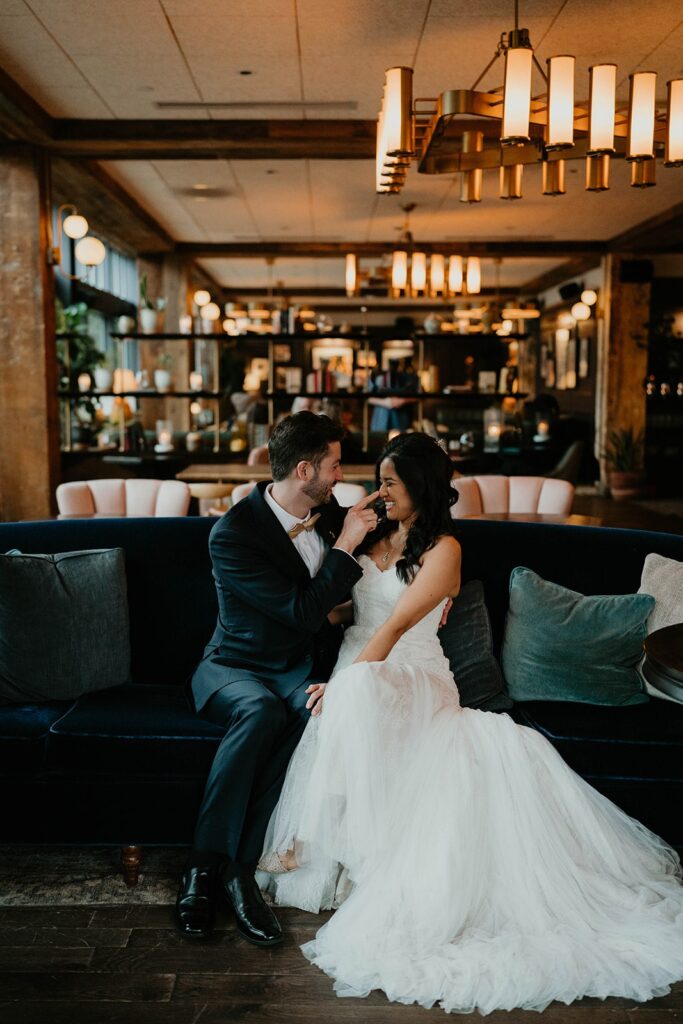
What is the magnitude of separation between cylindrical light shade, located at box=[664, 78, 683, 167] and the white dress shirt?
7.73 ft

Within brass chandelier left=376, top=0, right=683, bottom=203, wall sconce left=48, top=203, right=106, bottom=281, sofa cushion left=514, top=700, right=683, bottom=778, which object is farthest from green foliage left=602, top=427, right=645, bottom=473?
sofa cushion left=514, top=700, right=683, bottom=778

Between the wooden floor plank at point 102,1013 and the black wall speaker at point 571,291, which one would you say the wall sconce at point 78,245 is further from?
the black wall speaker at point 571,291

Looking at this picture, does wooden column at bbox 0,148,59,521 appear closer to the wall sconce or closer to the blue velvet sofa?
the wall sconce

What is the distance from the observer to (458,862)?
2.42 m

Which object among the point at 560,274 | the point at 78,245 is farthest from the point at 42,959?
the point at 560,274

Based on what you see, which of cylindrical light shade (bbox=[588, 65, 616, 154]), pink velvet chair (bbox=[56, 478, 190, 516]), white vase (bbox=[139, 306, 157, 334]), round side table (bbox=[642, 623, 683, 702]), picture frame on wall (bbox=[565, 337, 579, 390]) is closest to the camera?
round side table (bbox=[642, 623, 683, 702])

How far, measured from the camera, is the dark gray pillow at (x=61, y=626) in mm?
3008

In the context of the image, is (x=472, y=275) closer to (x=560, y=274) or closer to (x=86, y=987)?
(x=560, y=274)

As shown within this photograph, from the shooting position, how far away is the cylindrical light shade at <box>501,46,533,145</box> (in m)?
3.79

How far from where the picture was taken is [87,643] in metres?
3.11

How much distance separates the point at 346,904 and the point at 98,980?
646 mm

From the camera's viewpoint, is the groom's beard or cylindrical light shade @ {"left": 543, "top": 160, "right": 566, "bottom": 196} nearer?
the groom's beard

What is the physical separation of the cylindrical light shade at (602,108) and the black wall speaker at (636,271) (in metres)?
9.74

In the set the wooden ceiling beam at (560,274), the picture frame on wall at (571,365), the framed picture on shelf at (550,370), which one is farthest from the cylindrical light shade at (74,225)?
the framed picture on shelf at (550,370)
